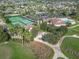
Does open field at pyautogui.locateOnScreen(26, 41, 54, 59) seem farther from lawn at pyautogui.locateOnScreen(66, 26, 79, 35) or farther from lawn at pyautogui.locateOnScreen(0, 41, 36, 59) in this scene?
lawn at pyautogui.locateOnScreen(66, 26, 79, 35)

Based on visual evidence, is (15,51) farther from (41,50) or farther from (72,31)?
(72,31)

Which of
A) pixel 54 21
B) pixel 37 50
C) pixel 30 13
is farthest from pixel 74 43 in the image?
pixel 30 13

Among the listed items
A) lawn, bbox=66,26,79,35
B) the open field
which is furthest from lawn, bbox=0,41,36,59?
lawn, bbox=66,26,79,35

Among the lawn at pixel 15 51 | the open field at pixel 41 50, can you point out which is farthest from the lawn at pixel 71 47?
the lawn at pixel 15 51

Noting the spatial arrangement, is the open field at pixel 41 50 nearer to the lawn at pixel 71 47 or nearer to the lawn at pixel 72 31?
the lawn at pixel 71 47

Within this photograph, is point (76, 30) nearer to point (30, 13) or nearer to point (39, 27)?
point (39, 27)

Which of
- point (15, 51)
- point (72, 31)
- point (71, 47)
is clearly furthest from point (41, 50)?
point (72, 31)
